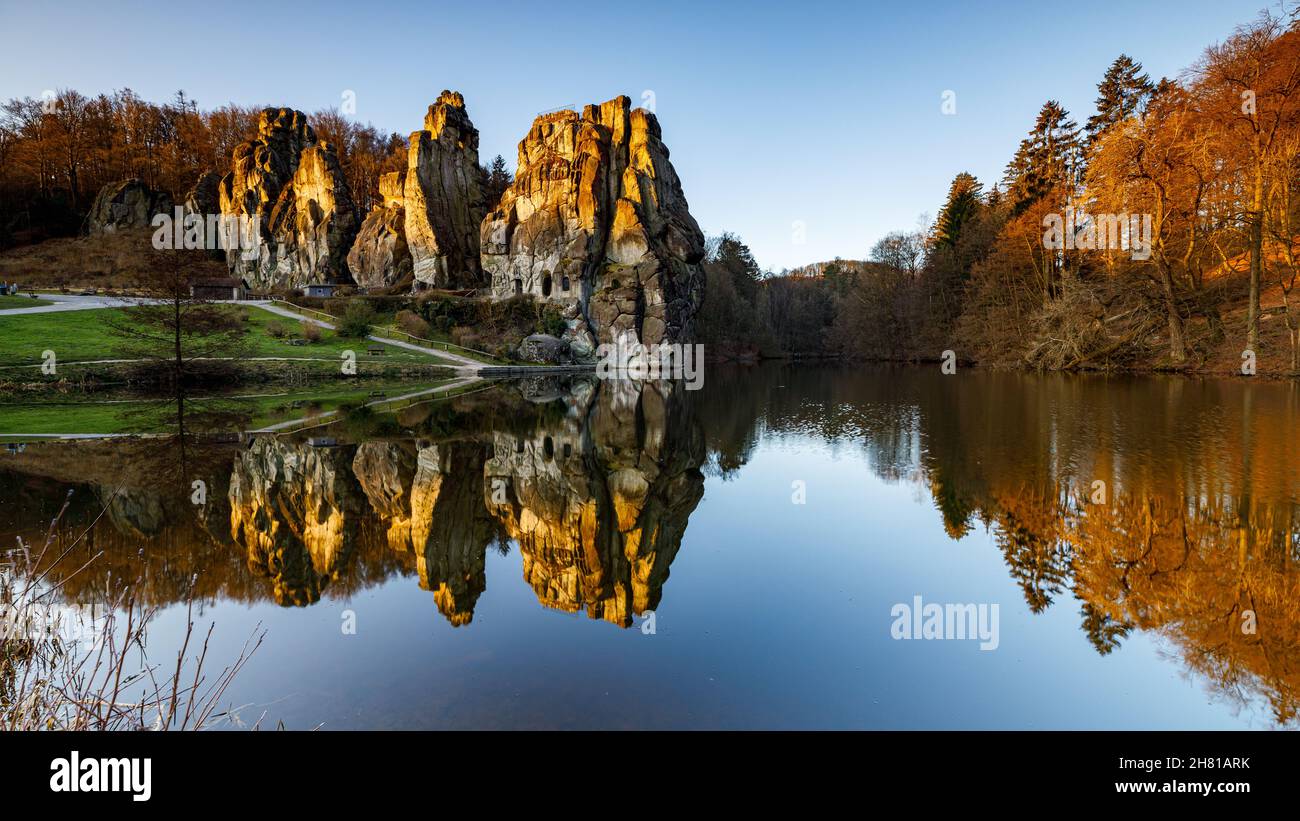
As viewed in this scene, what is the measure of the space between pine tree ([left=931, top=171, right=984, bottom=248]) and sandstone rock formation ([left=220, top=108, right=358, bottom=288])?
199 ft

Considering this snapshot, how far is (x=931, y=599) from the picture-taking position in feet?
22.6

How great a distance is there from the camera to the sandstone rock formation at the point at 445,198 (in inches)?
2322

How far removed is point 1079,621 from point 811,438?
39.3 ft

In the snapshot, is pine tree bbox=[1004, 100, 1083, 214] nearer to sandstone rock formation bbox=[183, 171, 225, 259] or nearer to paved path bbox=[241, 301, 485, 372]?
paved path bbox=[241, 301, 485, 372]

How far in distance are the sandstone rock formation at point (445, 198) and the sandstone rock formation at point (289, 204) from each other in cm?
938

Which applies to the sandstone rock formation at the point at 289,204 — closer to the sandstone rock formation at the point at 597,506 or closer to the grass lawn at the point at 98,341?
the grass lawn at the point at 98,341

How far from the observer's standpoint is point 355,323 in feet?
143

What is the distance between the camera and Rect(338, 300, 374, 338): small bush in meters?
43.3

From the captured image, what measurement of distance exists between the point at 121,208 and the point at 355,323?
4693 centimetres

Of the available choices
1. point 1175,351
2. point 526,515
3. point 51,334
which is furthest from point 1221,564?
point 51,334

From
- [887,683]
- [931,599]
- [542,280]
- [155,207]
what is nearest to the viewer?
[887,683]

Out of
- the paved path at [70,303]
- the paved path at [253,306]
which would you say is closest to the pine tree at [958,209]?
the paved path at [253,306]

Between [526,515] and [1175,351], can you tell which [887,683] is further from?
[1175,351]
